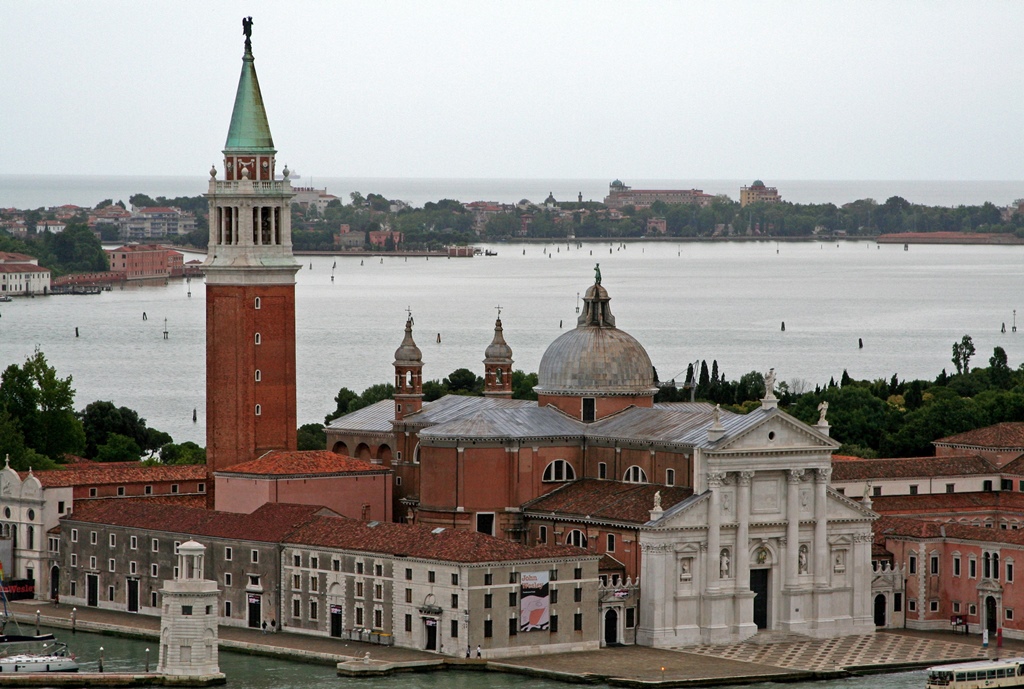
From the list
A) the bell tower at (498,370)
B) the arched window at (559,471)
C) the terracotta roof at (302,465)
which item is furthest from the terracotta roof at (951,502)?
the terracotta roof at (302,465)

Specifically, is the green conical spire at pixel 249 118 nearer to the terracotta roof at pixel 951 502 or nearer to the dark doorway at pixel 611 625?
the dark doorway at pixel 611 625

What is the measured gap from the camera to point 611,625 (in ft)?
169

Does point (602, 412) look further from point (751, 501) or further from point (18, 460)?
point (18, 460)

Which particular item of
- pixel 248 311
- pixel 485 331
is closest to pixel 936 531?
pixel 248 311

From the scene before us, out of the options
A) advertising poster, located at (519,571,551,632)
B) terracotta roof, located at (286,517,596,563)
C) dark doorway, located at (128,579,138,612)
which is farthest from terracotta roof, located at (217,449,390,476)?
advertising poster, located at (519,571,551,632)

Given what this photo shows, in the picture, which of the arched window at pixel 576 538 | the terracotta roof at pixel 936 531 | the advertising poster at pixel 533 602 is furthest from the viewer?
the terracotta roof at pixel 936 531

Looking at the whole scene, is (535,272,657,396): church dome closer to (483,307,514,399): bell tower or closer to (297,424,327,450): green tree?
(483,307,514,399): bell tower

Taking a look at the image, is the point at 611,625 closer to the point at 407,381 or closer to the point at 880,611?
the point at 880,611

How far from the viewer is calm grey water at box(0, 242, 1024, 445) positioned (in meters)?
Answer: 119

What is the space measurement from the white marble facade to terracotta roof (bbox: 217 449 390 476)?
28.7 ft

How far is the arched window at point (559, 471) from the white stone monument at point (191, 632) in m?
11.7

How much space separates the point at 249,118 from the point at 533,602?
1641 centimetres

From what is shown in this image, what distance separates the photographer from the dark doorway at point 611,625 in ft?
169

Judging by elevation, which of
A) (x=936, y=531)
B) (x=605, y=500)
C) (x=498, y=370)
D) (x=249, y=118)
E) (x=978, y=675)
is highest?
(x=249, y=118)
